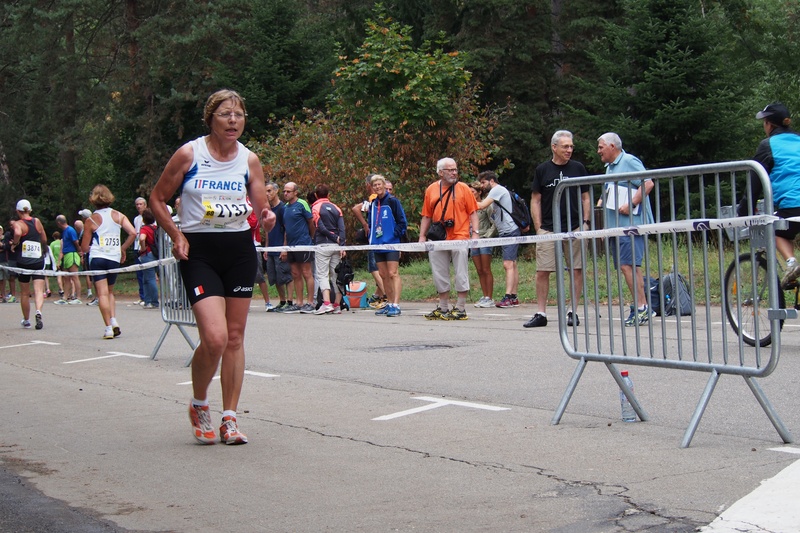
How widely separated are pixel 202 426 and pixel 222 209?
Answer: 1.35 meters

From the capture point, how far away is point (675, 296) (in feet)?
21.7

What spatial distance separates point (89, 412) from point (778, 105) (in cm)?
650

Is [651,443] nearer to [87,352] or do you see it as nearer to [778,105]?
[778,105]

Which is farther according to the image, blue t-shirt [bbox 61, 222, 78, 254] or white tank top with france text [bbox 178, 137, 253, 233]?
blue t-shirt [bbox 61, 222, 78, 254]

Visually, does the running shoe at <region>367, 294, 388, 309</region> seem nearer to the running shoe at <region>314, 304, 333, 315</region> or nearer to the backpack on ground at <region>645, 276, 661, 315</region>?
the running shoe at <region>314, 304, 333, 315</region>

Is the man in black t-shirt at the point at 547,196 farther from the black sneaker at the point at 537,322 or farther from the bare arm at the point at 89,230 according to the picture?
the bare arm at the point at 89,230

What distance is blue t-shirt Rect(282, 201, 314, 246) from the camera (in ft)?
60.5

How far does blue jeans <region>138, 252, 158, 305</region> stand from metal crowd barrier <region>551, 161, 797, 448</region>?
16003 millimetres

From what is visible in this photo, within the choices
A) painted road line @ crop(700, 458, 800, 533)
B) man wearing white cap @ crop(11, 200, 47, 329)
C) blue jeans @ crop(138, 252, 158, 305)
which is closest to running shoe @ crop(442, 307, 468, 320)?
man wearing white cap @ crop(11, 200, 47, 329)

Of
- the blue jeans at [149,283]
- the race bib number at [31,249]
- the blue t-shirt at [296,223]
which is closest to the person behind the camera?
the race bib number at [31,249]

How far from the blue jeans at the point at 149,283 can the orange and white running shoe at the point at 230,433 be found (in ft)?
52.5

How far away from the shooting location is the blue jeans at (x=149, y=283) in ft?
73.8

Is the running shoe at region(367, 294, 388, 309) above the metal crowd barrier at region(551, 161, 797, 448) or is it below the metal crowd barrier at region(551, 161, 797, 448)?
below

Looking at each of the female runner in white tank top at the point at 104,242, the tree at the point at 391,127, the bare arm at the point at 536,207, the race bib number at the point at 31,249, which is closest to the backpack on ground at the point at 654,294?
the bare arm at the point at 536,207
